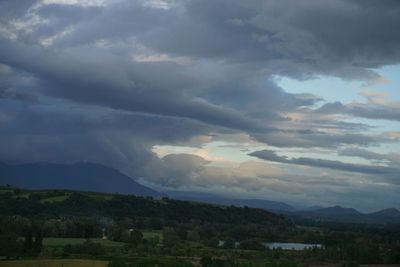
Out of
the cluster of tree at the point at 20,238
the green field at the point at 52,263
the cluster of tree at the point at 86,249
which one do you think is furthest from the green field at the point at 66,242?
the green field at the point at 52,263

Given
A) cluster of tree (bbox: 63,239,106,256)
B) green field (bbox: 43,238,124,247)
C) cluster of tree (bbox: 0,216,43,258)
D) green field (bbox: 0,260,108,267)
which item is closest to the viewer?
green field (bbox: 0,260,108,267)

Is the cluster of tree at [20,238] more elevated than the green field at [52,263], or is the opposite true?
→ the cluster of tree at [20,238]

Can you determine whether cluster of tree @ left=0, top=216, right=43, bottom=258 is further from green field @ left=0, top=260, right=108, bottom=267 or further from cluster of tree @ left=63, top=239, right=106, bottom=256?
green field @ left=0, top=260, right=108, bottom=267

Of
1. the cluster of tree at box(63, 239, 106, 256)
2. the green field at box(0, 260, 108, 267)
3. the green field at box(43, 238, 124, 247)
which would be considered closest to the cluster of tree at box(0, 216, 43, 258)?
the green field at box(43, 238, 124, 247)

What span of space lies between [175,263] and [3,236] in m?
42.1

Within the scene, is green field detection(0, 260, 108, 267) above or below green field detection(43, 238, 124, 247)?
below

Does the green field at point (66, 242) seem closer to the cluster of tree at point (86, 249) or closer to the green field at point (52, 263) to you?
the cluster of tree at point (86, 249)

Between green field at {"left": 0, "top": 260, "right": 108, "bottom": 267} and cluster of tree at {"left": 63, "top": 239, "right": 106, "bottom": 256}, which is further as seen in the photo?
cluster of tree at {"left": 63, "top": 239, "right": 106, "bottom": 256}

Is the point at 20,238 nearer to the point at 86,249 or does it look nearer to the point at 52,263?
the point at 86,249

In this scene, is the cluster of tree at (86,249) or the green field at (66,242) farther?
the green field at (66,242)

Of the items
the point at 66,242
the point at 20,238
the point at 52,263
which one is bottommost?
the point at 52,263

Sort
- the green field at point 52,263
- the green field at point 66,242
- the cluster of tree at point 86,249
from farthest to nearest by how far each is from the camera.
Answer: the green field at point 66,242 → the cluster of tree at point 86,249 → the green field at point 52,263

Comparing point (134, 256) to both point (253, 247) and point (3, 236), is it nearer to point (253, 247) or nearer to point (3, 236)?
point (3, 236)

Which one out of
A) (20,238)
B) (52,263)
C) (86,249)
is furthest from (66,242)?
(52,263)
